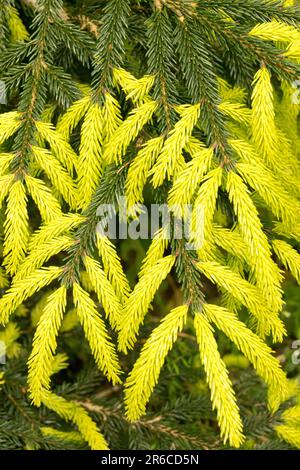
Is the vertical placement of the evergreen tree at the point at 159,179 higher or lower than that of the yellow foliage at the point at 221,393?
higher

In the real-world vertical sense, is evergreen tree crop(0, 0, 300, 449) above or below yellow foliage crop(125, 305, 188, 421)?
above

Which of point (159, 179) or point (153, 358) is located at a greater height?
point (159, 179)

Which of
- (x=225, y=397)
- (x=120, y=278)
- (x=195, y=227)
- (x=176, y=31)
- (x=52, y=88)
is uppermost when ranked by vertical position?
(x=176, y=31)

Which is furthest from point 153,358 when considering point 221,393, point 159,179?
point 159,179

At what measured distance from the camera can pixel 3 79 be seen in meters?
1.48

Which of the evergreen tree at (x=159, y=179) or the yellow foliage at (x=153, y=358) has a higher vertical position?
the evergreen tree at (x=159, y=179)

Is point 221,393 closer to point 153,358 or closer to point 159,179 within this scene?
point 153,358

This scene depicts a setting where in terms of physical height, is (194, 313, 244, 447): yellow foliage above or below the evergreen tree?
below

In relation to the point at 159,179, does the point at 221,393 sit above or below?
below

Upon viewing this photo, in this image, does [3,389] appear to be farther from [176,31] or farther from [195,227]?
[176,31]
